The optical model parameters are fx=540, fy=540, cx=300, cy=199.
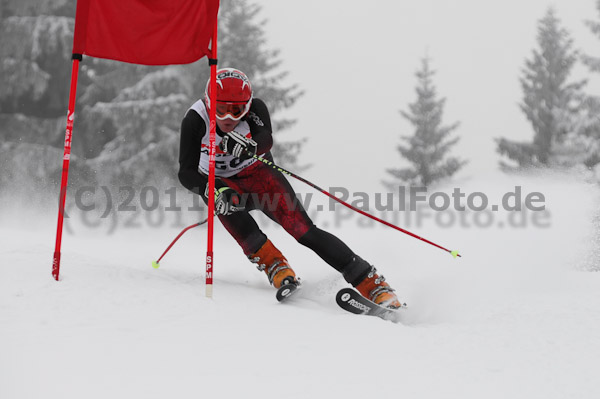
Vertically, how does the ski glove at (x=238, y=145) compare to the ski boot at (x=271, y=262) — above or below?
above

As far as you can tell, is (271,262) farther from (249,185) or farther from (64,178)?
(64,178)

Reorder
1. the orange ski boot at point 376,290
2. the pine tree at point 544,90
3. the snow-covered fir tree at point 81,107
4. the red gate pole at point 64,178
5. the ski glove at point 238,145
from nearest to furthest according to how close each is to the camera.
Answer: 1. the red gate pole at point 64,178
2. the orange ski boot at point 376,290
3. the ski glove at point 238,145
4. the snow-covered fir tree at point 81,107
5. the pine tree at point 544,90

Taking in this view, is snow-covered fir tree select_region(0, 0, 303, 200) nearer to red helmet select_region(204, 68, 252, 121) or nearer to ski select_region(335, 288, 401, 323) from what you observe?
red helmet select_region(204, 68, 252, 121)

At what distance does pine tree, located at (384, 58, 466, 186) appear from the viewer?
22.5 metres

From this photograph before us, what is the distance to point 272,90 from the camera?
704 inches

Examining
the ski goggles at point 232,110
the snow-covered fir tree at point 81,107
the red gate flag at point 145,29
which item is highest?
the snow-covered fir tree at point 81,107

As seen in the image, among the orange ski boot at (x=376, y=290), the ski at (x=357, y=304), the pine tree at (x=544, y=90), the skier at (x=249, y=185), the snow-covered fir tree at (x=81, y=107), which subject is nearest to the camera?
the ski at (x=357, y=304)

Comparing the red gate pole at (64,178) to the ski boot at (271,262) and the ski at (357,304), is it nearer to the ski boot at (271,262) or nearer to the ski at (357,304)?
the ski boot at (271,262)

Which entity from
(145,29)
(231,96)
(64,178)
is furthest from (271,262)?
(145,29)

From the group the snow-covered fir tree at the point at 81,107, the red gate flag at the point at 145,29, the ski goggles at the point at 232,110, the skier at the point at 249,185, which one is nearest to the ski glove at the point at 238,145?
the skier at the point at 249,185

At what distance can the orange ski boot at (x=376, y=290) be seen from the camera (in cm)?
399

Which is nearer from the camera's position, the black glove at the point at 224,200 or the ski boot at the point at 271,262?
the black glove at the point at 224,200

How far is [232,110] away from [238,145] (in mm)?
333

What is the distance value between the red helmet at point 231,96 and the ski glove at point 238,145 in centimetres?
18
